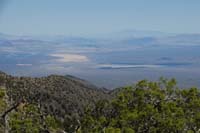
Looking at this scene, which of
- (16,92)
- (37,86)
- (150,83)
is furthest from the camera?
(37,86)

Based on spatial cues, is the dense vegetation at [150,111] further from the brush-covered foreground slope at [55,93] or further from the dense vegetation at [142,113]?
the brush-covered foreground slope at [55,93]

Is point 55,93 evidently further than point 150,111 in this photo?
Yes

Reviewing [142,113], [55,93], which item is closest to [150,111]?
[142,113]

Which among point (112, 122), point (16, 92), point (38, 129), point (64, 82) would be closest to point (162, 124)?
point (112, 122)

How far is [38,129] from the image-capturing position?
1709cm

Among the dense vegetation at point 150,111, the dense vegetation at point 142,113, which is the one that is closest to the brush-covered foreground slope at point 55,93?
the dense vegetation at point 142,113

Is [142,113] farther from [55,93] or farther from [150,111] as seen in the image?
[55,93]

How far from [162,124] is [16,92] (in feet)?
175

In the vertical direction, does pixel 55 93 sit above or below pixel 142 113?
below

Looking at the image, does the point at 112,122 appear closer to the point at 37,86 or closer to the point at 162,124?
the point at 162,124

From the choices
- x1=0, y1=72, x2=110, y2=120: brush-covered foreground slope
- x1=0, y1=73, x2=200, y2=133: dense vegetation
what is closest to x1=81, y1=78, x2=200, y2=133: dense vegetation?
x1=0, y1=73, x2=200, y2=133: dense vegetation

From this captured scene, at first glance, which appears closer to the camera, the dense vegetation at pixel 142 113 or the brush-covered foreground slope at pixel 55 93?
the dense vegetation at pixel 142 113

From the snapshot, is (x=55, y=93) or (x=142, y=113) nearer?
(x=142, y=113)

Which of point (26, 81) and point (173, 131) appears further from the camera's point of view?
point (26, 81)
